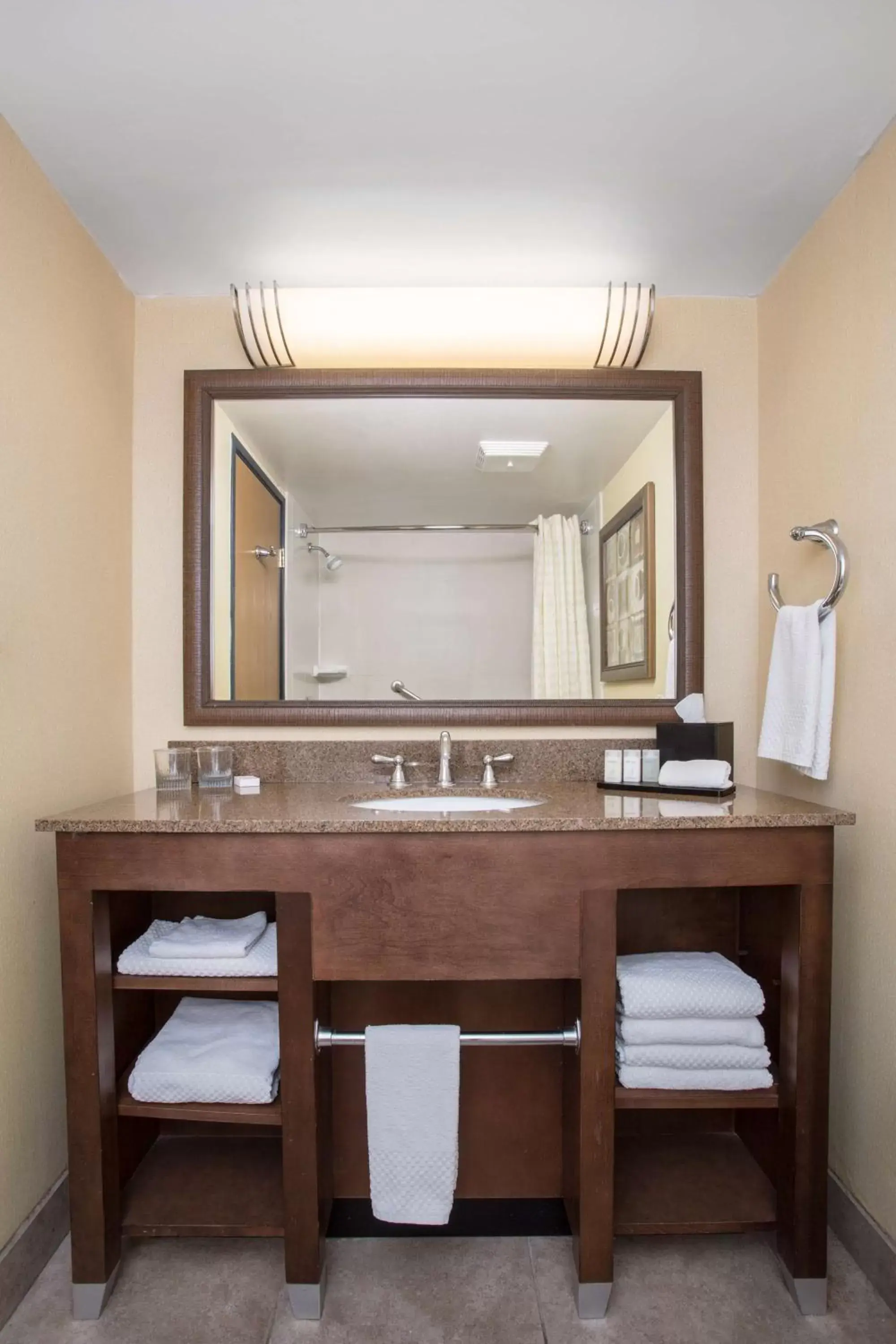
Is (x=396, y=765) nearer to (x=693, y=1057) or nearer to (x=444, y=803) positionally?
(x=444, y=803)

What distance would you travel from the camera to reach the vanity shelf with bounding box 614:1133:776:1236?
1.49 meters

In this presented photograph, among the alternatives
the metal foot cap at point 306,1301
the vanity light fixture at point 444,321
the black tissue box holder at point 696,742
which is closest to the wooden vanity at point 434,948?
the metal foot cap at point 306,1301

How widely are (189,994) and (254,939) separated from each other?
0.49 meters

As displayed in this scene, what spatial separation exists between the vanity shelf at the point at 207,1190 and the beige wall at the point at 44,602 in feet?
0.65

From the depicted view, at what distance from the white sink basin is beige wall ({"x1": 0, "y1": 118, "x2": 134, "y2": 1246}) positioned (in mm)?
629

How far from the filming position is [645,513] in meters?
1.96

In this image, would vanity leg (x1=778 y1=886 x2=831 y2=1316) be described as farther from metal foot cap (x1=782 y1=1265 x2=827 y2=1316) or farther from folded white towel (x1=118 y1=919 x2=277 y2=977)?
folded white towel (x1=118 y1=919 x2=277 y2=977)

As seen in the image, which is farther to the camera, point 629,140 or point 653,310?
point 653,310

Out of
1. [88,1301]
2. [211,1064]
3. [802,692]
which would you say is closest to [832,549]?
[802,692]

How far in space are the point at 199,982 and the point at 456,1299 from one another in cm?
75

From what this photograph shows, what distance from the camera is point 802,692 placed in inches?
64.9

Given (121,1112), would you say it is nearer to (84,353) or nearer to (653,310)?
(84,353)

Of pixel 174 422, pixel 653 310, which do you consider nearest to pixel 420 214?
pixel 653 310

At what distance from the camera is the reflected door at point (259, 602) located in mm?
1954
